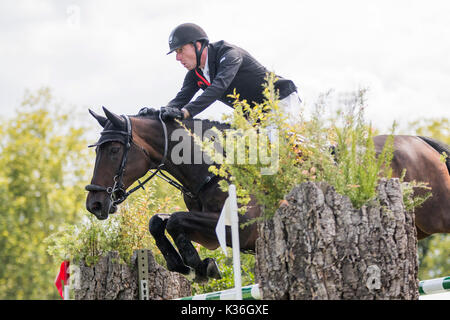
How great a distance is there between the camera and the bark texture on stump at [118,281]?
4195 millimetres

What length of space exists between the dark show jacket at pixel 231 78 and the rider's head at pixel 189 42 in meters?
0.08

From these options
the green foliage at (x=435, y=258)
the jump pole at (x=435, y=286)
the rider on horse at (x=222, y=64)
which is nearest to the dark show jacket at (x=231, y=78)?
the rider on horse at (x=222, y=64)

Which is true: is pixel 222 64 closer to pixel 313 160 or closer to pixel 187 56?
pixel 187 56

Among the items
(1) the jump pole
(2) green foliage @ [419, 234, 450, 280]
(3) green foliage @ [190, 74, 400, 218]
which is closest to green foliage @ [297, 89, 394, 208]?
(3) green foliage @ [190, 74, 400, 218]

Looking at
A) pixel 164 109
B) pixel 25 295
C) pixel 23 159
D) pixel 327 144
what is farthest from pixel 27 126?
pixel 327 144

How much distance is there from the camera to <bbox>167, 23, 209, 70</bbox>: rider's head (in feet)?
14.3

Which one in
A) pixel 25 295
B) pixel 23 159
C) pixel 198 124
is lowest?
pixel 25 295

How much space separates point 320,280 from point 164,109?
2.28 metres

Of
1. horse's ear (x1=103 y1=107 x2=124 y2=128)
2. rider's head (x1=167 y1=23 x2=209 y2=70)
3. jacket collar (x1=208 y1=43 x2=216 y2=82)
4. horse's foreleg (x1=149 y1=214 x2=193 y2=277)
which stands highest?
rider's head (x1=167 y1=23 x2=209 y2=70)

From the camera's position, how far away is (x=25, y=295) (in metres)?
21.8

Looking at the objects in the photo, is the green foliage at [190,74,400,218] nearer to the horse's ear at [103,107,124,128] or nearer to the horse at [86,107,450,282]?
the horse at [86,107,450,282]

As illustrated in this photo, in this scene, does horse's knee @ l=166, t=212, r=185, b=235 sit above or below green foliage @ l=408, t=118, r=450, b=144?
below

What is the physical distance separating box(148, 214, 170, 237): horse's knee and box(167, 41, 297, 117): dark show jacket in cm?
82
